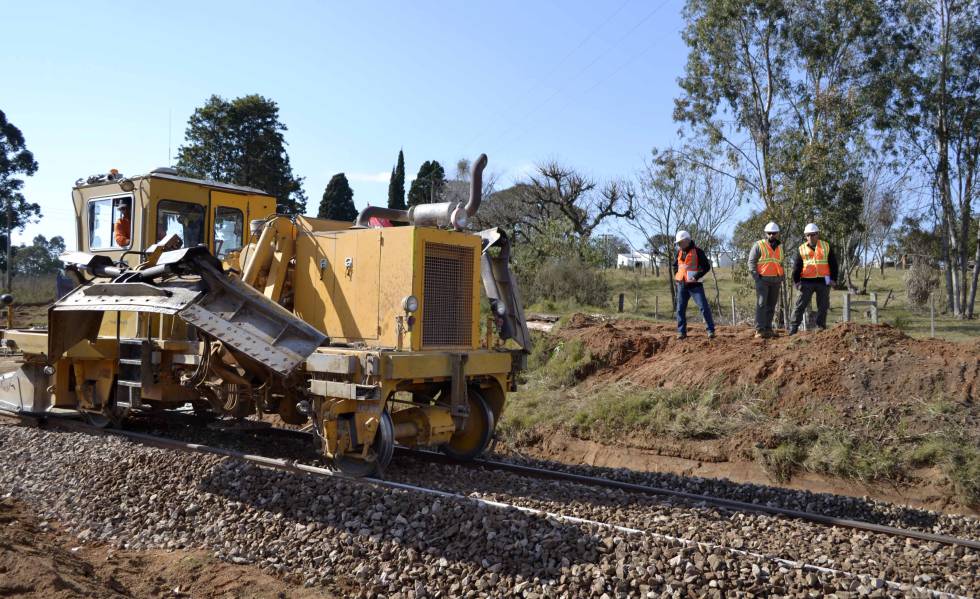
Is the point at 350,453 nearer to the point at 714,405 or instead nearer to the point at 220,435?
the point at 220,435

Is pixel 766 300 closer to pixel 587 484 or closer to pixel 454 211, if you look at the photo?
pixel 587 484

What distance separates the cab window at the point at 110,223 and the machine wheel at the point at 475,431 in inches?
179

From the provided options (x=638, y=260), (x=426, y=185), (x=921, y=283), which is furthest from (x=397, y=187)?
(x=921, y=283)

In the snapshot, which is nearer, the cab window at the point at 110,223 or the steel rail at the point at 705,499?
the steel rail at the point at 705,499

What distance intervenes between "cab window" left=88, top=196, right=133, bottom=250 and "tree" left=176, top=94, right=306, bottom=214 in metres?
24.3

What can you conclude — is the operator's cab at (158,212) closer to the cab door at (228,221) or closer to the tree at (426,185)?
the cab door at (228,221)

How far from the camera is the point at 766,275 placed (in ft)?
38.0

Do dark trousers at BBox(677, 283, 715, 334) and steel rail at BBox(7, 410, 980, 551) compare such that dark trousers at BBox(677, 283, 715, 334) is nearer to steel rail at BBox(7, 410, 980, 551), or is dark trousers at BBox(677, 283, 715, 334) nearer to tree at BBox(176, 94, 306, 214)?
steel rail at BBox(7, 410, 980, 551)

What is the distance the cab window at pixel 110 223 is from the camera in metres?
9.05

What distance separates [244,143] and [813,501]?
3169cm

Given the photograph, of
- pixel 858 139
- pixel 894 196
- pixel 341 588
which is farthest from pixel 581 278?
pixel 894 196

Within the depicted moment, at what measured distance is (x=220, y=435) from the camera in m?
9.36

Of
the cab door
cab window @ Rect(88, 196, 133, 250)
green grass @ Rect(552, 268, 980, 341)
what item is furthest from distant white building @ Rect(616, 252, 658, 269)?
cab window @ Rect(88, 196, 133, 250)

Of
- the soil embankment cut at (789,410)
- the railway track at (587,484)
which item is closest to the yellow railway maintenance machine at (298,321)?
the railway track at (587,484)
